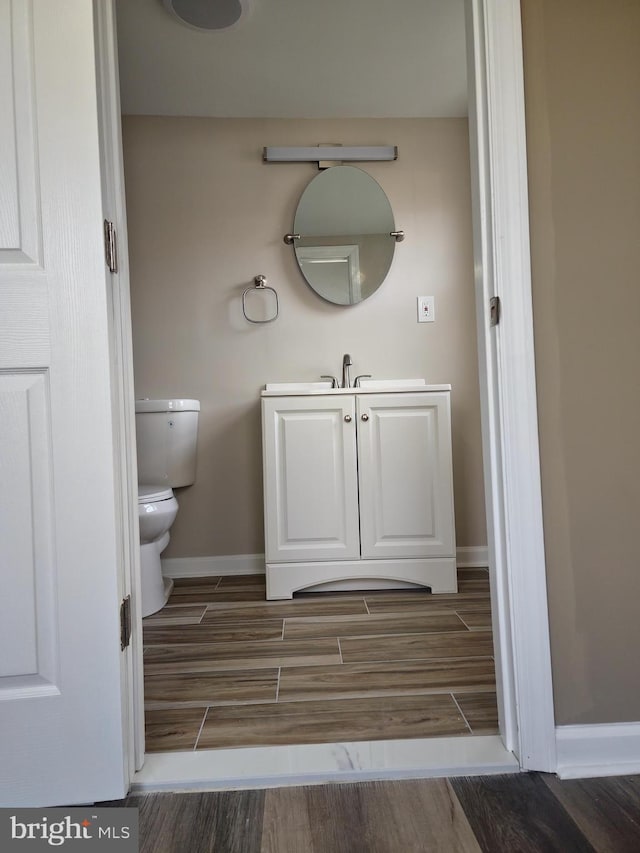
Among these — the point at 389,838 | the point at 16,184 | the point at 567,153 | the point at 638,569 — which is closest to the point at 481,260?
the point at 567,153

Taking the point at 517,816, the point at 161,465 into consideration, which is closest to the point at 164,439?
the point at 161,465

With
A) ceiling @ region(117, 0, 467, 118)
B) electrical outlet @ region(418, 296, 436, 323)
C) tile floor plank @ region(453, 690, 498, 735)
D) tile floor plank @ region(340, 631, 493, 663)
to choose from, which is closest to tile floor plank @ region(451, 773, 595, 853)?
tile floor plank @ region(453, 690, 498, 735)

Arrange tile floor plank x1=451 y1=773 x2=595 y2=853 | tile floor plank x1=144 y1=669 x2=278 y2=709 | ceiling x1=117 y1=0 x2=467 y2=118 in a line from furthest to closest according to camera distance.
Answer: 1. ceiling x1=117 y1=0 x2=467 y2=118
2. tile floor plank x1=144 y1=669 x2=278 y2=709
3. tile floor plank x1=451 y1=773 x2=595 y2=853

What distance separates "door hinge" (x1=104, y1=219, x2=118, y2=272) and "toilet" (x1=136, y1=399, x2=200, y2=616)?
1.06 m

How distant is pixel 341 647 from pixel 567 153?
4.61ft

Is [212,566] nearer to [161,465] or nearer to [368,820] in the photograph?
[161,465]

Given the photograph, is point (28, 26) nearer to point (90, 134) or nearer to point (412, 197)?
point (90, 134)

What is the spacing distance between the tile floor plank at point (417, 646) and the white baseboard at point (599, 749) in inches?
19.1

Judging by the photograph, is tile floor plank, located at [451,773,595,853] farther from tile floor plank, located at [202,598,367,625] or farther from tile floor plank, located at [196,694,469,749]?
tile floor plank, located at [202,598,367,625]

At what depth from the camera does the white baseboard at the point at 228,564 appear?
7.87ft

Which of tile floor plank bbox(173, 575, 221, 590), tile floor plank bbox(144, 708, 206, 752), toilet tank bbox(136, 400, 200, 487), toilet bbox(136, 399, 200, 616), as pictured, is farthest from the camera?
tile floor plank bbox(173, 575, 221, 590)

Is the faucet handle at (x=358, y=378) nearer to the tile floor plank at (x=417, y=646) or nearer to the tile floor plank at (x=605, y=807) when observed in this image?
the tile floor plank at (x=417, y=646)

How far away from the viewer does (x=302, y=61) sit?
205 centimetres

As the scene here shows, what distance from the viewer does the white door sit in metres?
0.91
